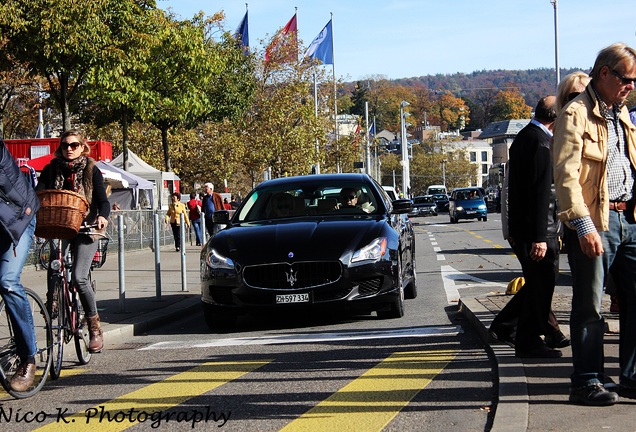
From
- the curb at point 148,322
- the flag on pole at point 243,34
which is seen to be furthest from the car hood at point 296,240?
the flag on pole at point 243,34

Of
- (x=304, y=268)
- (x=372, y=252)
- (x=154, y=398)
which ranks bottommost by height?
(x=154, y=398)

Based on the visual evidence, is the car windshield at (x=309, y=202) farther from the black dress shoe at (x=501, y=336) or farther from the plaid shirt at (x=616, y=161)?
the plaid shirt at (x=616, y=161)

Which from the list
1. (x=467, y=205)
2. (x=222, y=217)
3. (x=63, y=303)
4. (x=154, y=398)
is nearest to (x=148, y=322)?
(x=222, y=217)

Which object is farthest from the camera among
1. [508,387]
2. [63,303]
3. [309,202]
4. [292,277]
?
[309,202]

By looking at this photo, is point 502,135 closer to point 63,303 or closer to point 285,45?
point 285,45

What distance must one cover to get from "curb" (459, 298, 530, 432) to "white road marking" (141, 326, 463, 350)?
18.5 inches

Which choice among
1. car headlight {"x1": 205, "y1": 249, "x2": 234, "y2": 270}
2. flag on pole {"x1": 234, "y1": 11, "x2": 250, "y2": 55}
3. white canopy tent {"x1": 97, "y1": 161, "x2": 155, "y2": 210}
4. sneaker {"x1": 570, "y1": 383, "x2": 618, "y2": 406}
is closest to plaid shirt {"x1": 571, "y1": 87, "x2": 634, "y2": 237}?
sneaker {"x1": 570, "y1": 383, "x2": 618, "y2": 406}

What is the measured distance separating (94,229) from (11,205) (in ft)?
5.92

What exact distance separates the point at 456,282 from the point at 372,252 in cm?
547

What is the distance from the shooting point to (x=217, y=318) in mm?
10586

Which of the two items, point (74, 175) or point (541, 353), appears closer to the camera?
point (541, 353)

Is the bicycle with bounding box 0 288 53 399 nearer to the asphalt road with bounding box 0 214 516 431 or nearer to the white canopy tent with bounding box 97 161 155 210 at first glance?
the asphalt road with bounding box 0 214 516 431

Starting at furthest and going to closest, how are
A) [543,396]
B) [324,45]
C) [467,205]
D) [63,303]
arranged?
1. [324,45]
2. [467,205]
3. [63,303]
4. [543,396]

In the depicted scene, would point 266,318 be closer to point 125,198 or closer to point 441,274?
point 441,274
